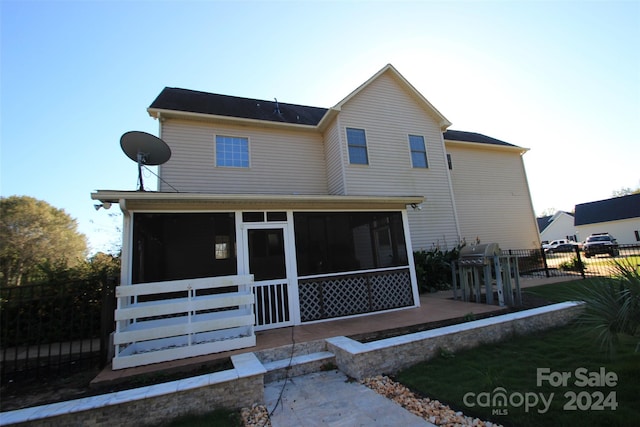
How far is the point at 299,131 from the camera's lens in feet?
37.2

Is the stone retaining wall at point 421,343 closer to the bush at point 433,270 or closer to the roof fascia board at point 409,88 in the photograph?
the bush at point 433,270

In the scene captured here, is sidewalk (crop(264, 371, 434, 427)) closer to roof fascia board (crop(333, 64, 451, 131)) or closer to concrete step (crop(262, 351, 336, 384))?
concrete step (crop(262, 351, 336, 384))

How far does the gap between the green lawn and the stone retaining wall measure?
0.48 feet

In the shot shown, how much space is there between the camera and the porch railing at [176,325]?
4.20 meters

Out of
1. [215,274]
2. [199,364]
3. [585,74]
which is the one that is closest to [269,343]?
[199,364]

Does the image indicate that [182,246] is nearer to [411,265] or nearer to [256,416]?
[256,416]

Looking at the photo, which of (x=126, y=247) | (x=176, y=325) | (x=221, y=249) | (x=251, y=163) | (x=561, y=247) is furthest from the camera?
(x=561, y=247)

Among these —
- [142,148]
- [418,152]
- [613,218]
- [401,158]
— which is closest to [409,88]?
[418,152]

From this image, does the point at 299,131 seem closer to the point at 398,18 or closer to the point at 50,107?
the point at 398,18

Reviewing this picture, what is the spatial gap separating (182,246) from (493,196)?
14227 millimetres

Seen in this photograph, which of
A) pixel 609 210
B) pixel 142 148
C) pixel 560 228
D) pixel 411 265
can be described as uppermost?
pixel 142 148

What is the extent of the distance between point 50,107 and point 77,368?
8.16 meters

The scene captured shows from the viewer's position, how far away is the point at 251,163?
10.3 metres

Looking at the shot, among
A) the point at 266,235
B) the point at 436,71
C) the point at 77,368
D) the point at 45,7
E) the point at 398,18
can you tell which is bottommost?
the point at 77,368
